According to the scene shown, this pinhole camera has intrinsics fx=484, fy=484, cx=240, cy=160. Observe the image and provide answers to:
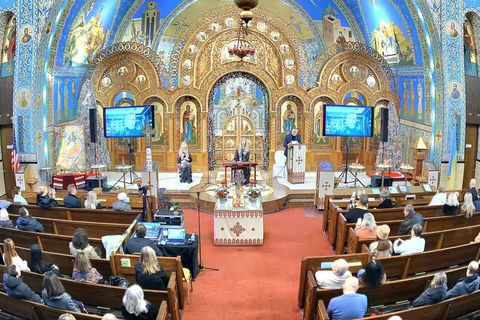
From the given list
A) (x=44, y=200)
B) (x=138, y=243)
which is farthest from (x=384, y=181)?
(x=44, y=200)

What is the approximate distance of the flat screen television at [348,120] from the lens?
15.8 meters

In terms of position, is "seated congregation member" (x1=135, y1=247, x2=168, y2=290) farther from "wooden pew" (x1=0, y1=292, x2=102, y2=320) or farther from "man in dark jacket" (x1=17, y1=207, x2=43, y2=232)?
"man in dark jacket" (x1=17, y1=207, x2=43, y2=232)

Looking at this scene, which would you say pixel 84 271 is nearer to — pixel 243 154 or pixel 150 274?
pixel 150 274

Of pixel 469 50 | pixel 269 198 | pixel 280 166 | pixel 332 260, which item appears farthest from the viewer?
pixel 280 166

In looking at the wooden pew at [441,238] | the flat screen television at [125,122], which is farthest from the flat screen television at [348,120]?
the wooden pew at [441,238]

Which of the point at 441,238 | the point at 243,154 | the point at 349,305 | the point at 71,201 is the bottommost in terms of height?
the point at 349,305

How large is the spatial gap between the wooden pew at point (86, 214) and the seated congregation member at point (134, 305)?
4.34m

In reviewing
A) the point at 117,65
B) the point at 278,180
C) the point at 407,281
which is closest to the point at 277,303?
the point at 407,281

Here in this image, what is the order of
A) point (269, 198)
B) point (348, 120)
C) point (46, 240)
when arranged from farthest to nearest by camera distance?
point (348, 120)
point (269, 198)
point (46, 240)

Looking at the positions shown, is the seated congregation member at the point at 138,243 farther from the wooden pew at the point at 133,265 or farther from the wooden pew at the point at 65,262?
the wooden pew at the point at 65,262

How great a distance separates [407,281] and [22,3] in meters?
12.4

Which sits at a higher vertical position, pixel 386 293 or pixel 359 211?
pixel 359 211

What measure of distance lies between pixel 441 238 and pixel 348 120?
7.89m

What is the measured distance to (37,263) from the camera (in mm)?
6812
